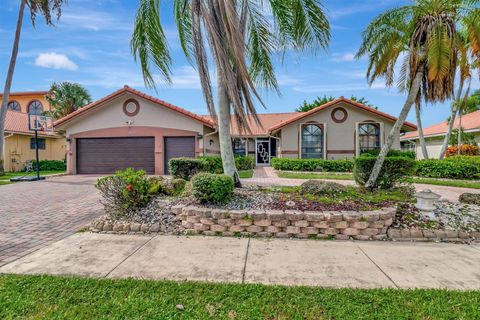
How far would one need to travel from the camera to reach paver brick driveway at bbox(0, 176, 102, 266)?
188 inches

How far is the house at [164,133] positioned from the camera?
57.0 ft

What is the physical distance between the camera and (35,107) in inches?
1425

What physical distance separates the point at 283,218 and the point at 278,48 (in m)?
5.10

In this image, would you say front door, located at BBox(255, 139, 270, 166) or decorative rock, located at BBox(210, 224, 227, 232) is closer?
decorative rock, located at BBox(210, 224, 227, 232)

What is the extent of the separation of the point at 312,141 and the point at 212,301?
1790cm

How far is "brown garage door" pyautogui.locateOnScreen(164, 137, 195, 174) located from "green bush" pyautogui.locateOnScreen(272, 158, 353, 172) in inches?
257

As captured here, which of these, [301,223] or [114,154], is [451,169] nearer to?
[301,223]

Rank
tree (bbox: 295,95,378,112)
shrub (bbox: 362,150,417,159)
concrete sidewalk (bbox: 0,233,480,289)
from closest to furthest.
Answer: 1. concrete sidewalk (bbox: 0,233,480,289)
2. shrub (bbox: 362,150,417,159)
3. tree (bbox: 295,95,378,112)

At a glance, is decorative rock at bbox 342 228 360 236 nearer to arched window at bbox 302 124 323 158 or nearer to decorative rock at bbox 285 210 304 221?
decorative rock at bbox 285 210 304 221

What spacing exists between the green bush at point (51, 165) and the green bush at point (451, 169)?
27.9 metres

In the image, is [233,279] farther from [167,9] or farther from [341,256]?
[167,9]

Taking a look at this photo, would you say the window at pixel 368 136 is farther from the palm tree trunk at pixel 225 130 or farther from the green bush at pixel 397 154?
the palm tree trunk at pixel 225 130

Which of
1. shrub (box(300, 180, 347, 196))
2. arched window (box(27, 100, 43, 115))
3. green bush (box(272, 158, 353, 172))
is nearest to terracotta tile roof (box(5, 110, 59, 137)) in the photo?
arched window (box(27, 100, 43, 115))

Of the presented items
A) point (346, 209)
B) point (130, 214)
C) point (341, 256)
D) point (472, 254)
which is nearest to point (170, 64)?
point (130, 214)
